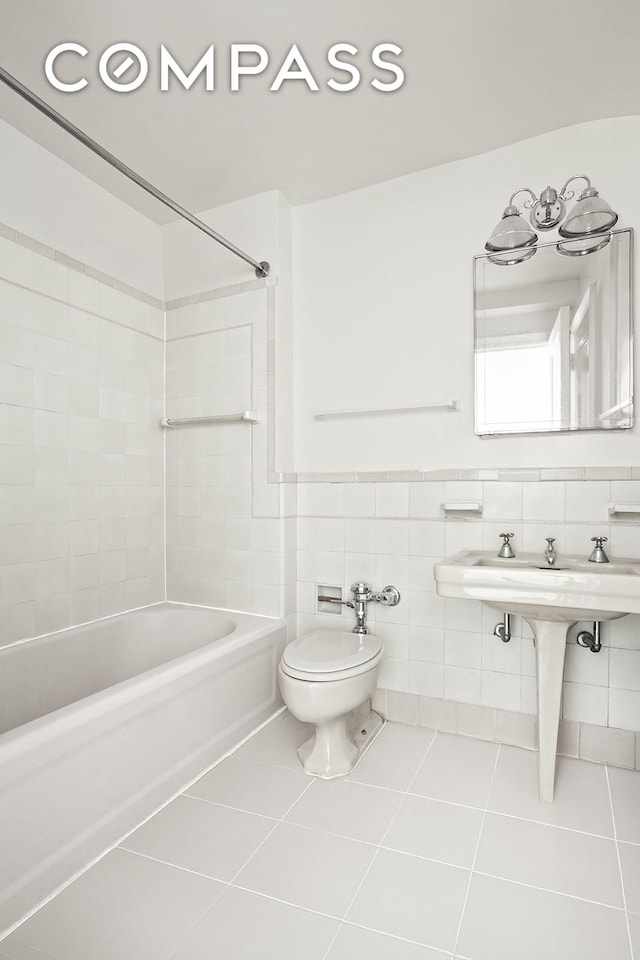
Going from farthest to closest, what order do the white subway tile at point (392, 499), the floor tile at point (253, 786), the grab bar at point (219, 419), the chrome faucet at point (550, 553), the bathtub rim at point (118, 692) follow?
the grab bar at point (219, 419)
the white subway tile at point (392, 499)
the chrome faucet at point (550, 553)
the floor tile at point (253, 786)
the bathtub rim at point (118, 692)

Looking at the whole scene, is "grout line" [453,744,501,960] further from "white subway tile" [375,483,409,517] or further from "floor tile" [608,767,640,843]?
"white subway tile" [375,483,409,517]

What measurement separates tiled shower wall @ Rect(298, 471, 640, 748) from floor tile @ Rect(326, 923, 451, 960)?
1112 millimetres

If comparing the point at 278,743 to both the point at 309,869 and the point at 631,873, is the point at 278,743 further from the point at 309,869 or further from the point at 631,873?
the point at 631,873

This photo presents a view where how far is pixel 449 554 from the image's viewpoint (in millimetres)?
2277

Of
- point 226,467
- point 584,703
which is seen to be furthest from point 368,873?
point 226,467

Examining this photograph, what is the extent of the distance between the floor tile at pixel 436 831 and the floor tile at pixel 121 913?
1.80 ft

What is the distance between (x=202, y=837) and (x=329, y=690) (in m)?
0.57

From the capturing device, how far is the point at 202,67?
1797mm

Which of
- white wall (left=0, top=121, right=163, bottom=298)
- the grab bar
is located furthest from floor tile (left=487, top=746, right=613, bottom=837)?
white wall (left=0, top=121, right=163, bottom=298)

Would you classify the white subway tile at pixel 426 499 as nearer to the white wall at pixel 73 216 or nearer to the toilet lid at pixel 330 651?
the toilet lid at pixel 330 651

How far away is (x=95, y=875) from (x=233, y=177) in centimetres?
262

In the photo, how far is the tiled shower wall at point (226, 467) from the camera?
8.27 ft

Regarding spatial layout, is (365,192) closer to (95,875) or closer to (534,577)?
(534,577)

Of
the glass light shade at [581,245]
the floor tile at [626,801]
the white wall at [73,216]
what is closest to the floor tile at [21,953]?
the floor tile at [626,801]
